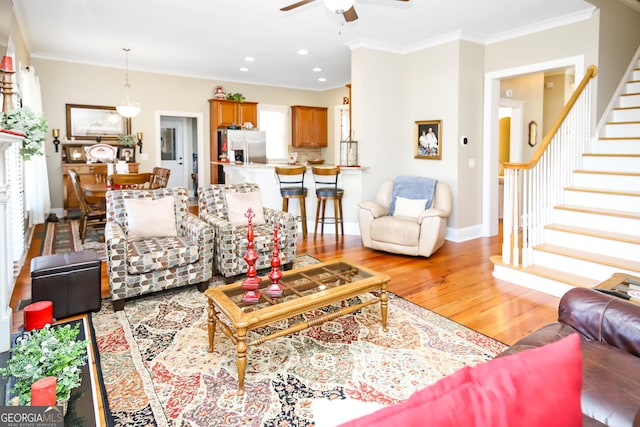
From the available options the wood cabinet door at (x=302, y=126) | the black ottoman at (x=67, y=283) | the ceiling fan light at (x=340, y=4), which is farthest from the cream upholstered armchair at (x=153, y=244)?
the wood cabinet door at (x=302, y=126)

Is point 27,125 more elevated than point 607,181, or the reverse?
point 27,125

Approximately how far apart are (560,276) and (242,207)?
10.2 feet

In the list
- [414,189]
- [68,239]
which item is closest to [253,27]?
[414,189]

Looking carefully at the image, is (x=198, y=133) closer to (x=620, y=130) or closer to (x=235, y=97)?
(x=235, y=97)

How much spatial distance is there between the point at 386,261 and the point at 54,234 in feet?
15.7

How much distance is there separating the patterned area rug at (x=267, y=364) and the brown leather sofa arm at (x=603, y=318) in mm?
746

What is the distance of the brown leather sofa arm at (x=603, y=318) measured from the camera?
1680 mm

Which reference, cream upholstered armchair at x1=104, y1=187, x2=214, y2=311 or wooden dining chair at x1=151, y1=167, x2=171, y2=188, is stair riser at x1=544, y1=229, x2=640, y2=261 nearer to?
cream upholstered armchair at x1=104, y1=187, x2=214, y2=311

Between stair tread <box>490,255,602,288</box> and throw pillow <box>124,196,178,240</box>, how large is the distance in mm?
3297

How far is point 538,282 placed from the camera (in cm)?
368

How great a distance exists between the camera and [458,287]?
379 centimetres

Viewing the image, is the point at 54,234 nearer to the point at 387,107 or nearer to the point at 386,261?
the point at 386,261

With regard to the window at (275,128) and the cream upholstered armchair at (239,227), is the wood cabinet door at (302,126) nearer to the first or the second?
the window at (275,128)

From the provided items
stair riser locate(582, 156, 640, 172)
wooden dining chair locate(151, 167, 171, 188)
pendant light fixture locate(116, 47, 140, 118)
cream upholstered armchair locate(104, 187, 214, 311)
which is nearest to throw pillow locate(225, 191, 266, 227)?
cream upholstered armchair locate(104, 187, 214, 311)
